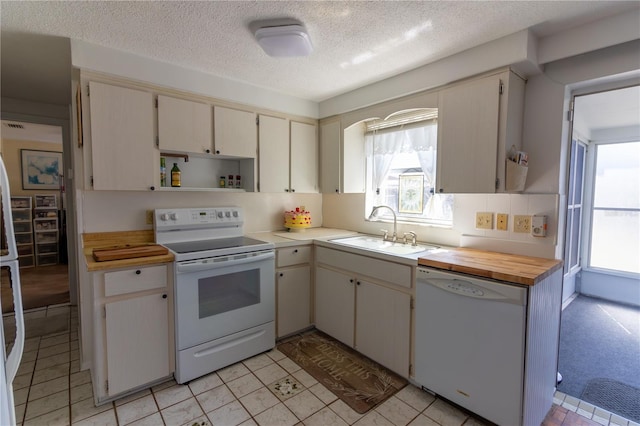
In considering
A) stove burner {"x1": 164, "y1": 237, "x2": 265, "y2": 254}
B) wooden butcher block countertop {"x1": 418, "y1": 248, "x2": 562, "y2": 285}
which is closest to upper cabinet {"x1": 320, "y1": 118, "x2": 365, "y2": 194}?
stove burner {"x1": 164, "y1": 237, "x2": 265, "y2": 254}

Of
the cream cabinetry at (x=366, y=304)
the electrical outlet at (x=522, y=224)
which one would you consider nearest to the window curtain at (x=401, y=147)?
the electrical outlet at (x=522, y=224)

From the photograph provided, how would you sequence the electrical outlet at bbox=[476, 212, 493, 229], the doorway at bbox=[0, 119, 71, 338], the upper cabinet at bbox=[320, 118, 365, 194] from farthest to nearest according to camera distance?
the doorway at bbox=[0, 119, 71, 338] < the upper cabinet at bbox=[320, 118, 365, 194] < the electrical outlet at bbox=[476, 212, 493, 229]


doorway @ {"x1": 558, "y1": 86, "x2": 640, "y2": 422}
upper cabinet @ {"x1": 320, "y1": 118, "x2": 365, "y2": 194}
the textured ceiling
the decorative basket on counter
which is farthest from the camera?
the decorative basket on counter

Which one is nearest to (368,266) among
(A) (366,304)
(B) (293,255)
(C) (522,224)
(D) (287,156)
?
(A) (366,304)

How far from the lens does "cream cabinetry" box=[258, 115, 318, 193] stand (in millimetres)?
2996

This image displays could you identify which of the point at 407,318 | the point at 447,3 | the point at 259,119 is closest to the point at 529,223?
the point at 407,318

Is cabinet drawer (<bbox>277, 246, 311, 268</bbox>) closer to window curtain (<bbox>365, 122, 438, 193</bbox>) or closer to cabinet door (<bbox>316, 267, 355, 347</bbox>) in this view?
cabinet door (<bbox>316, 267, 355, 347</bbox>)

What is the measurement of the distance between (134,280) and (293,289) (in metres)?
1.26

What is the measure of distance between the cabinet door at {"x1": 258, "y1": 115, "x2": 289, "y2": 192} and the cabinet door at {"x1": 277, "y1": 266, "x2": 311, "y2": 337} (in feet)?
2.76

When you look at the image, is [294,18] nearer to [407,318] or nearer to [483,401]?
[407,318]

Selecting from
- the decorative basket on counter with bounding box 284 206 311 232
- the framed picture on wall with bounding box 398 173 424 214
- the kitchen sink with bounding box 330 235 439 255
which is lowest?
the kitchen sink with bounding box 330 235 439 255

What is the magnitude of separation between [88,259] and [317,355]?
177 cm

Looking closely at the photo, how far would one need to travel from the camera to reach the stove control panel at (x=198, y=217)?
2.55m

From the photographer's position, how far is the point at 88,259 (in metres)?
1.99
